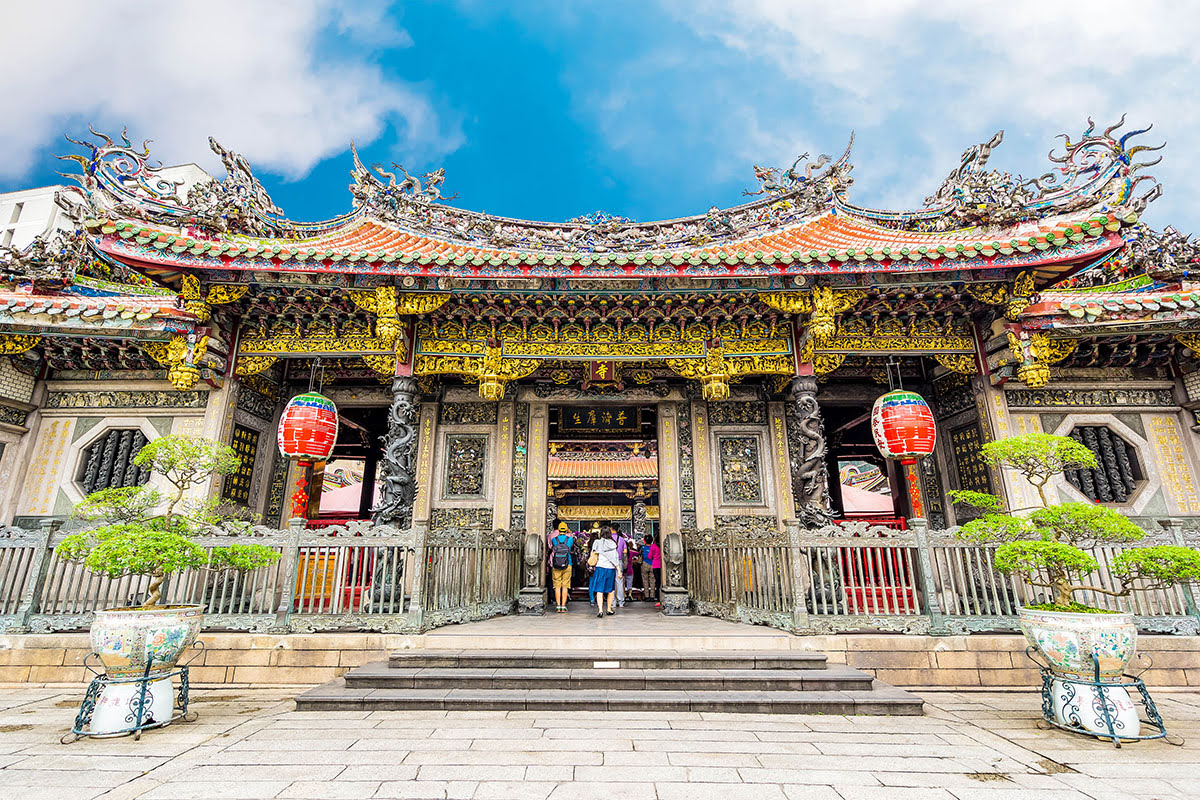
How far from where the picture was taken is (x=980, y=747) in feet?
12.3

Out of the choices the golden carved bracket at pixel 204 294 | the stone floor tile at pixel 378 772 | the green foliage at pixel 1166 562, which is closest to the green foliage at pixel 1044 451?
the green foliage at pixel 1166 562

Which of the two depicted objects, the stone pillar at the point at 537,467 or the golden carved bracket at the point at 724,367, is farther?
the stone pillar at the point at 537,467

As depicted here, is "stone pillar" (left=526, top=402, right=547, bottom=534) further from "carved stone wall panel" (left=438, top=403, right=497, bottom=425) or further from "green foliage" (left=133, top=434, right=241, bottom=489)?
"green foliage" (left=133, top=434, right=241, bottom=489)

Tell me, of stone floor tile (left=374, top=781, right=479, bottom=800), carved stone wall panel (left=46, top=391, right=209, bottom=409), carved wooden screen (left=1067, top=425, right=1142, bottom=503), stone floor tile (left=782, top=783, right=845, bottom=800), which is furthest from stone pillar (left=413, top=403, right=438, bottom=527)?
carved wooden screen (left=1067, top=425, right=1142, bottom=503)

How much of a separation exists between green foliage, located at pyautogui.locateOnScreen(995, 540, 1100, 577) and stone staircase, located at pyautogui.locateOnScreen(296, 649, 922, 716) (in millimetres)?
1398

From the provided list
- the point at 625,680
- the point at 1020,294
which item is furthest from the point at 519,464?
the point at 1020,294

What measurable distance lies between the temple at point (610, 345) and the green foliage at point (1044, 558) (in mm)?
2568

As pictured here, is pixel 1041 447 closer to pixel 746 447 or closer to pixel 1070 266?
pixel 1070 266

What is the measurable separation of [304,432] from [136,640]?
3.29 meters

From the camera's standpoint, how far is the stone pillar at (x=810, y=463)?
7195mm

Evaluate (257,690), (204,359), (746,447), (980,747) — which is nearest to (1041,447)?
(980,747)

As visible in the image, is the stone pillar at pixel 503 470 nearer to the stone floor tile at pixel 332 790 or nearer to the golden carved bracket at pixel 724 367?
the golden carved bracket at pixel 724 367

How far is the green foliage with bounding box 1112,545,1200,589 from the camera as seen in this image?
4.25 metres

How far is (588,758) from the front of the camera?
3.47 m
